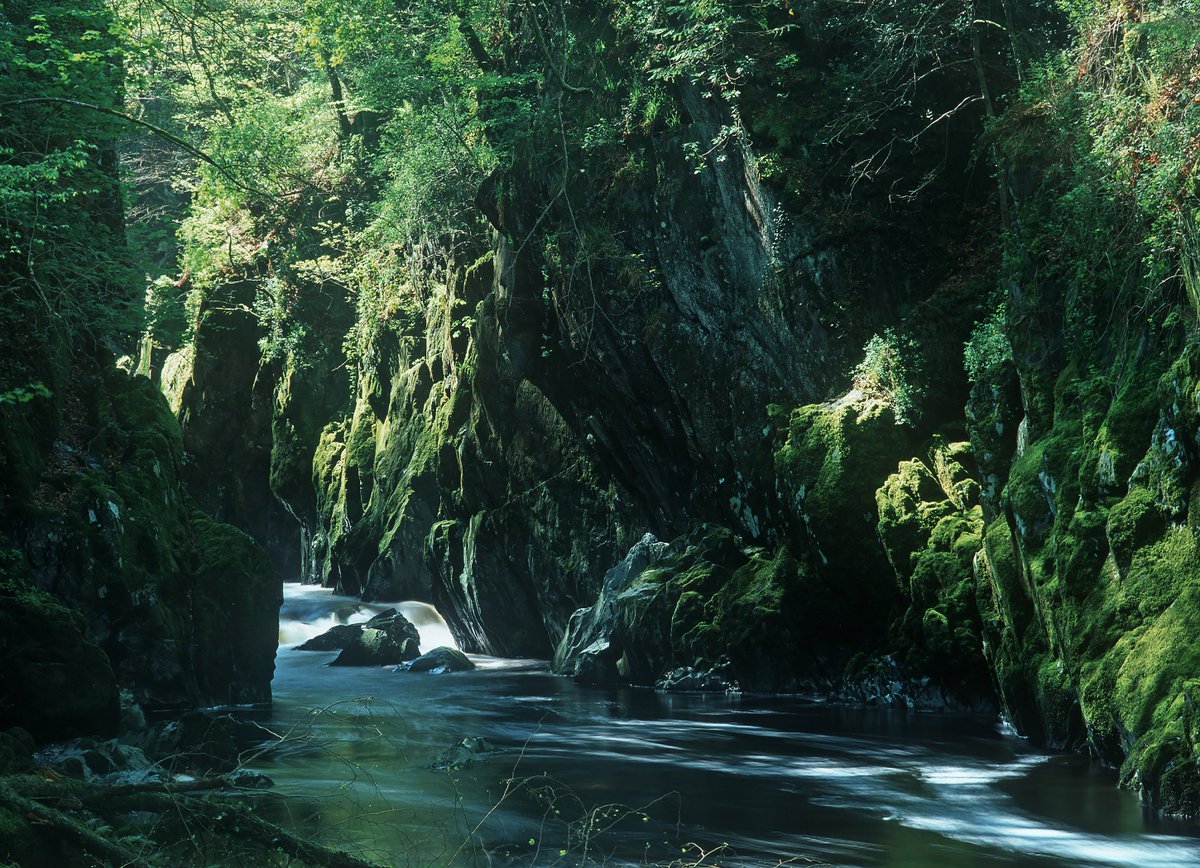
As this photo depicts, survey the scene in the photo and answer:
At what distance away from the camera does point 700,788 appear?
11594 mm

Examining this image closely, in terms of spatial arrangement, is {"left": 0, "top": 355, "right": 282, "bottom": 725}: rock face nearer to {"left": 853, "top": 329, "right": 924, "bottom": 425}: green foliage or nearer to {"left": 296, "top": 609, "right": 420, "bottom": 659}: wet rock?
{"left": 296, "top": 609, "right": 420, "bottom": 659}: wet rock

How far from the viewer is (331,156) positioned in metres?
33.1

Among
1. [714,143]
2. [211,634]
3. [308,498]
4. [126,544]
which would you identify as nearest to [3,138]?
[126,544]

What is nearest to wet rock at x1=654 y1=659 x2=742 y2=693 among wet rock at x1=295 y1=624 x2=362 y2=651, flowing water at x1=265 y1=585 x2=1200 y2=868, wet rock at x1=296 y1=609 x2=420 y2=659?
flowing water at x1=265 y1=585 x2=1200 y2=868

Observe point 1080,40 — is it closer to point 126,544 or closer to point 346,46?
point 126,544

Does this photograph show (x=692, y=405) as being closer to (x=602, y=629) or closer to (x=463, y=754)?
(x=602, y=629)

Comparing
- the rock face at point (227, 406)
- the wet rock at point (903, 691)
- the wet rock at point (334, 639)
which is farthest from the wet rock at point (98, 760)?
the rock face at point (227, 406)

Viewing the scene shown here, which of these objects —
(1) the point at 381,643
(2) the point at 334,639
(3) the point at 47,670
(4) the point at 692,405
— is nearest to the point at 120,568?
(3) the point at 47,670

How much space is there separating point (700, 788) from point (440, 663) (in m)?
11.7

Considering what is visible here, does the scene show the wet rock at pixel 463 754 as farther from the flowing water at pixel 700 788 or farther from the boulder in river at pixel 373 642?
the boulder in river at pixel 373 642

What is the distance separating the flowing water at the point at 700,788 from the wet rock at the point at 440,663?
4.17 meters

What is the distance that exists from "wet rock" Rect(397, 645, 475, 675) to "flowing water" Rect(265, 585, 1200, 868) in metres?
4.17

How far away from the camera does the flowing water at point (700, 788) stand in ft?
29.4

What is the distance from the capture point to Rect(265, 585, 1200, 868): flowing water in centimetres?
895
